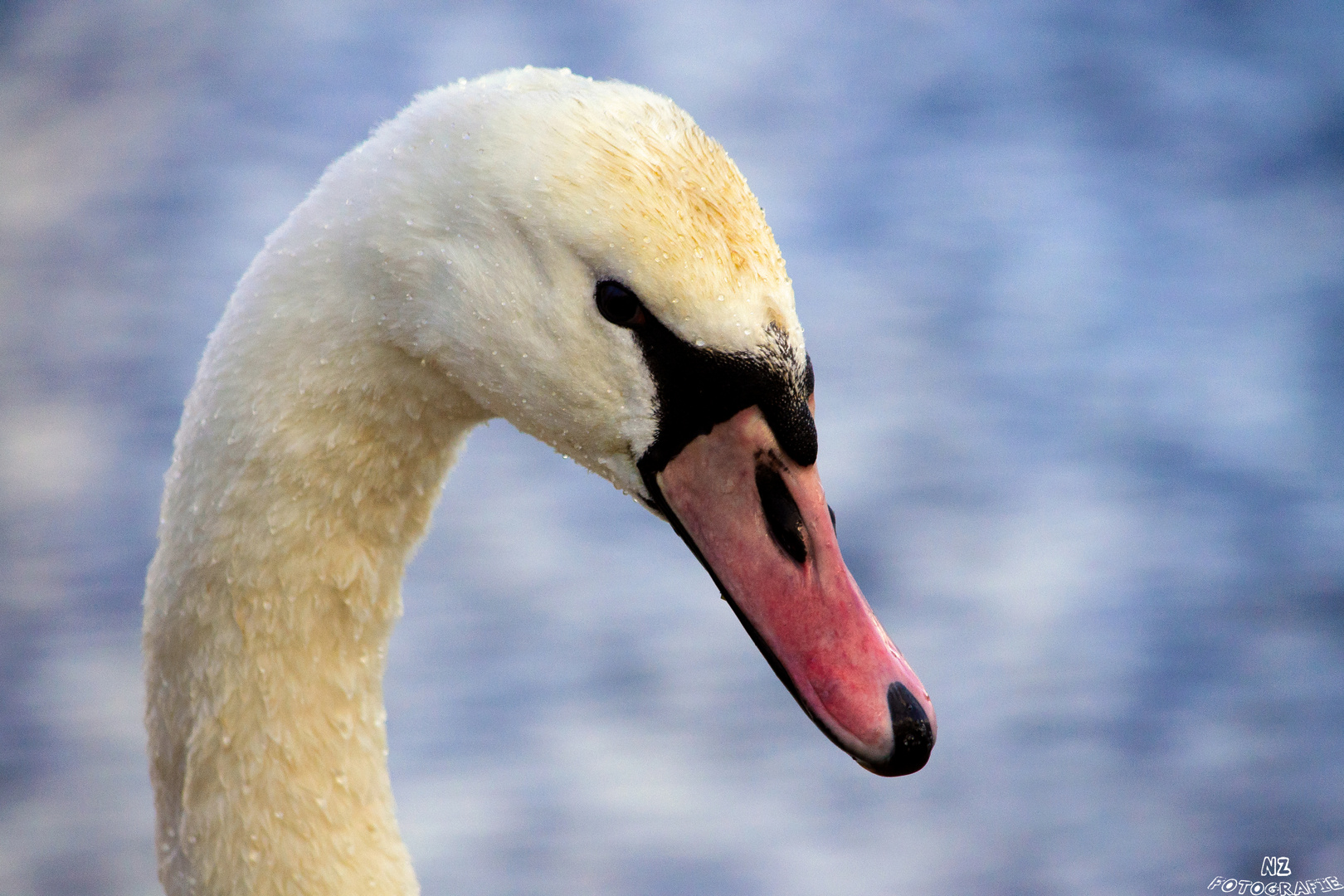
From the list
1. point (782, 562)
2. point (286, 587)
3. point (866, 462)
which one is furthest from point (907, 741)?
point (866, 462)

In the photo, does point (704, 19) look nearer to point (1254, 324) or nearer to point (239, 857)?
point (1254, 324)

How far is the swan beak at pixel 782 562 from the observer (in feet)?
5.79

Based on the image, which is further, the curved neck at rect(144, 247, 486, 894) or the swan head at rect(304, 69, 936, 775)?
the curved neck at rect(144, 247, 486, 894)

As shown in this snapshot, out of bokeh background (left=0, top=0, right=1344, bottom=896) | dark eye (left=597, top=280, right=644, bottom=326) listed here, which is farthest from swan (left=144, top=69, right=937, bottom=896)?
bokeh background (left=0, top=0, right=1344, bottom=896)

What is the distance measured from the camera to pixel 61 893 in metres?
4.27

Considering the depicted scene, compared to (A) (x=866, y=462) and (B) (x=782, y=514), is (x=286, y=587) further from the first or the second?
(A) (x=866, y=462)

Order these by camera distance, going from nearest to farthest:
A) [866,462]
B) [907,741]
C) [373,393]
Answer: [907,741]
[373,393]
[866,462]

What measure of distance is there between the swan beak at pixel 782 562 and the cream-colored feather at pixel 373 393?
4.2 inches

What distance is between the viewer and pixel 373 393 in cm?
189

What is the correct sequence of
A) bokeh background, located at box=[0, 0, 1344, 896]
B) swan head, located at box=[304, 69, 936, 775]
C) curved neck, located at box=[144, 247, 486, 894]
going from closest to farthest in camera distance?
swan head, located at box=[304, 69, 936, 775] < curved neck, located at box=[144, 247, 486, 894] < bokeh background, located at box=[0, 0, 1344, 896]

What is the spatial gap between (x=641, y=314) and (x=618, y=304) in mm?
33

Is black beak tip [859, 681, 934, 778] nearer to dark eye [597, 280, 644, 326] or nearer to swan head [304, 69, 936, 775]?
swan head [304, 69, 936, 775]

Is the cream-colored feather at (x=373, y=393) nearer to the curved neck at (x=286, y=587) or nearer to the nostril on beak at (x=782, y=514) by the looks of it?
the curved neck at (x=286, y=587)

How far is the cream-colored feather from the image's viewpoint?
1.71 m
